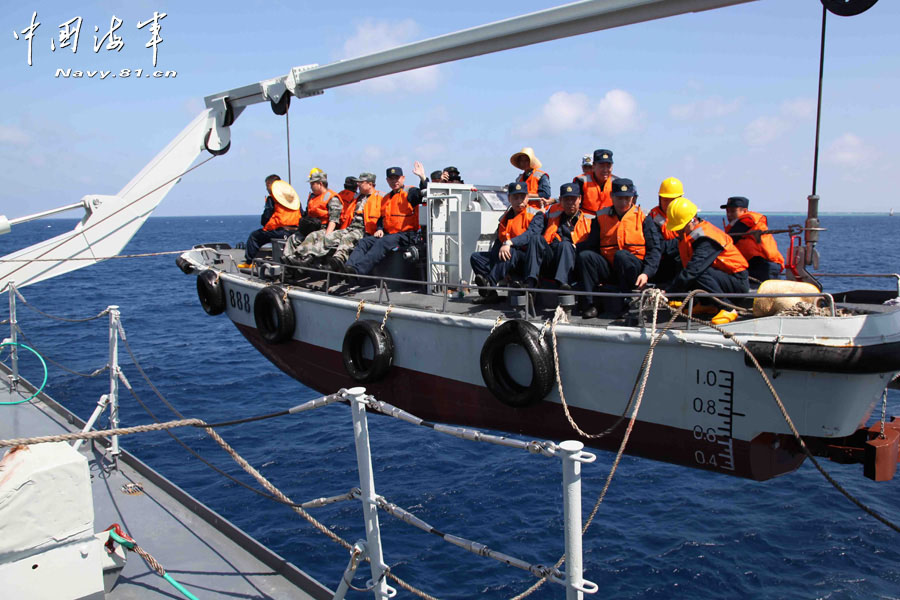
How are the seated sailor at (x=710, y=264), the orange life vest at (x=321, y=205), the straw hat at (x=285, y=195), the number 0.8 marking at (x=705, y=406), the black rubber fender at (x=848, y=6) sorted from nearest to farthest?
the black rubber fender at (x=848, y=6) < the number 0.8 marking at (x=705, y=406) < the seated sailor at (x=710, y=264) < the orange life vest at (x=321, y=205) < the straw hat at (x=285, y=195)

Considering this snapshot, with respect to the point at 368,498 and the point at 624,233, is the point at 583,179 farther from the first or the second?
the point at 368,498

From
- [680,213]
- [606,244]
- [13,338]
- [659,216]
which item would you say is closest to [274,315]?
[13,338]

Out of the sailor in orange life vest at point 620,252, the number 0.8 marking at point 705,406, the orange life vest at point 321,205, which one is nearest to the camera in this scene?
the number 0.8 marking at point 705,406

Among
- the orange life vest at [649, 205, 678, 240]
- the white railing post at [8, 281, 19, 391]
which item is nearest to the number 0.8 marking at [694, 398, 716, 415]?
the orange life vest at [649, 205, 678, 240]

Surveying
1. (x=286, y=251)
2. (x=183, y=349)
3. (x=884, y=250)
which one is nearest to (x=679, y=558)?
(x=286, y=251)

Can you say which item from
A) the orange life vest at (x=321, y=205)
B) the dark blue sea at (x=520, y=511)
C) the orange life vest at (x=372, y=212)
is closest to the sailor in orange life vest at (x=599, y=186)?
the orange life vest at (x=372, y=212)

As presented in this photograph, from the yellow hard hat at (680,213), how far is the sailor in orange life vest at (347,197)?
5400 millimetres

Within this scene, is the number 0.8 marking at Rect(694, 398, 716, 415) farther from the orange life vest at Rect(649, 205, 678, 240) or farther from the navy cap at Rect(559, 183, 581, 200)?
the navy cap at Rect(559, 183, 581, 200)

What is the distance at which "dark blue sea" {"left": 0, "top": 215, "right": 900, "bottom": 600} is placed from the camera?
725 centimetres

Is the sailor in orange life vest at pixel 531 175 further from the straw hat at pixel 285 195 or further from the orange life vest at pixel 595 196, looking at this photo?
the straw hat at pixel 285 195

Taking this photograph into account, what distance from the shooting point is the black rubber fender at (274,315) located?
967cm

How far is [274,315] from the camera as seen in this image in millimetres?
9828

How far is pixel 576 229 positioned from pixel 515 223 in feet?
2.48

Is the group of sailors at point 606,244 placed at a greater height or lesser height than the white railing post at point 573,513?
greater
